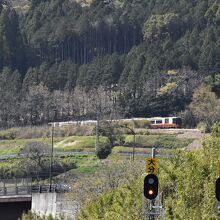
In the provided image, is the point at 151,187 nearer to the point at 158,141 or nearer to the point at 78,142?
the point at 158,141

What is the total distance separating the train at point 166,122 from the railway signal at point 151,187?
10613cm

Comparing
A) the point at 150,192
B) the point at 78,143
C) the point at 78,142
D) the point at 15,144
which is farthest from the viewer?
the point at 15,144

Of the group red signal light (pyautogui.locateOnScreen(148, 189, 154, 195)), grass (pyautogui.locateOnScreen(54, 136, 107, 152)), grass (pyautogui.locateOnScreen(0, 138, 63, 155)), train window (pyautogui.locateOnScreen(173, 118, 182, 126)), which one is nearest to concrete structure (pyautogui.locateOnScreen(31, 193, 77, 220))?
red signal light (pyautogui.locateOnScreen(148, 189, 154, 195))

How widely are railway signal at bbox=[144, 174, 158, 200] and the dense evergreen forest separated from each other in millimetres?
103874

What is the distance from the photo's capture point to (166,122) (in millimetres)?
133375

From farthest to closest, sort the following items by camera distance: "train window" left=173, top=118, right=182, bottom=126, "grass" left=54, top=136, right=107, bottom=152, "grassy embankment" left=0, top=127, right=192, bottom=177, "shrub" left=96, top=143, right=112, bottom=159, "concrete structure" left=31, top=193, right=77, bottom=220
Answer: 1. "train window" left=173, top=118, right=182, bottom=126
2. "grass" left=54, top=136, right=107, bottom=152
3. "shrub" left=96, top=143, right=112, bottom=159
4. "grassy embankment" left=0, top=127, right=192, bottom=177
5. "concrete structure" left=31, top=193, right=77, bottom=220

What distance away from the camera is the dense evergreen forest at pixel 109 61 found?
151000 mm

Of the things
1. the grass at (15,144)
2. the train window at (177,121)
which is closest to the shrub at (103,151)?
the grass at (15,144)

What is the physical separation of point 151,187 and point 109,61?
144 m

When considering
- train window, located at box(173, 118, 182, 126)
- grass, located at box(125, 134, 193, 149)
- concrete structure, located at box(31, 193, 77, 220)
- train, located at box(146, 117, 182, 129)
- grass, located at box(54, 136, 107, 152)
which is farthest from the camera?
train window, located at box(173, 118, 182, 126)

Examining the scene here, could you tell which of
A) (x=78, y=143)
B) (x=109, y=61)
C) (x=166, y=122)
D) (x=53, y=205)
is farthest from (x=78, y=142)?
(x=53, y=205)

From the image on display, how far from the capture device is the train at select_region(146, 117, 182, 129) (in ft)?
433

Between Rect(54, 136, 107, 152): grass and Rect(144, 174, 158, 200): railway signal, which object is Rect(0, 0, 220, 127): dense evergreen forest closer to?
Rect(54, 136, 107, 152): grass

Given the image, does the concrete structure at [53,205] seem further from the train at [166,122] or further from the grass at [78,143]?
the train at [166,122]
